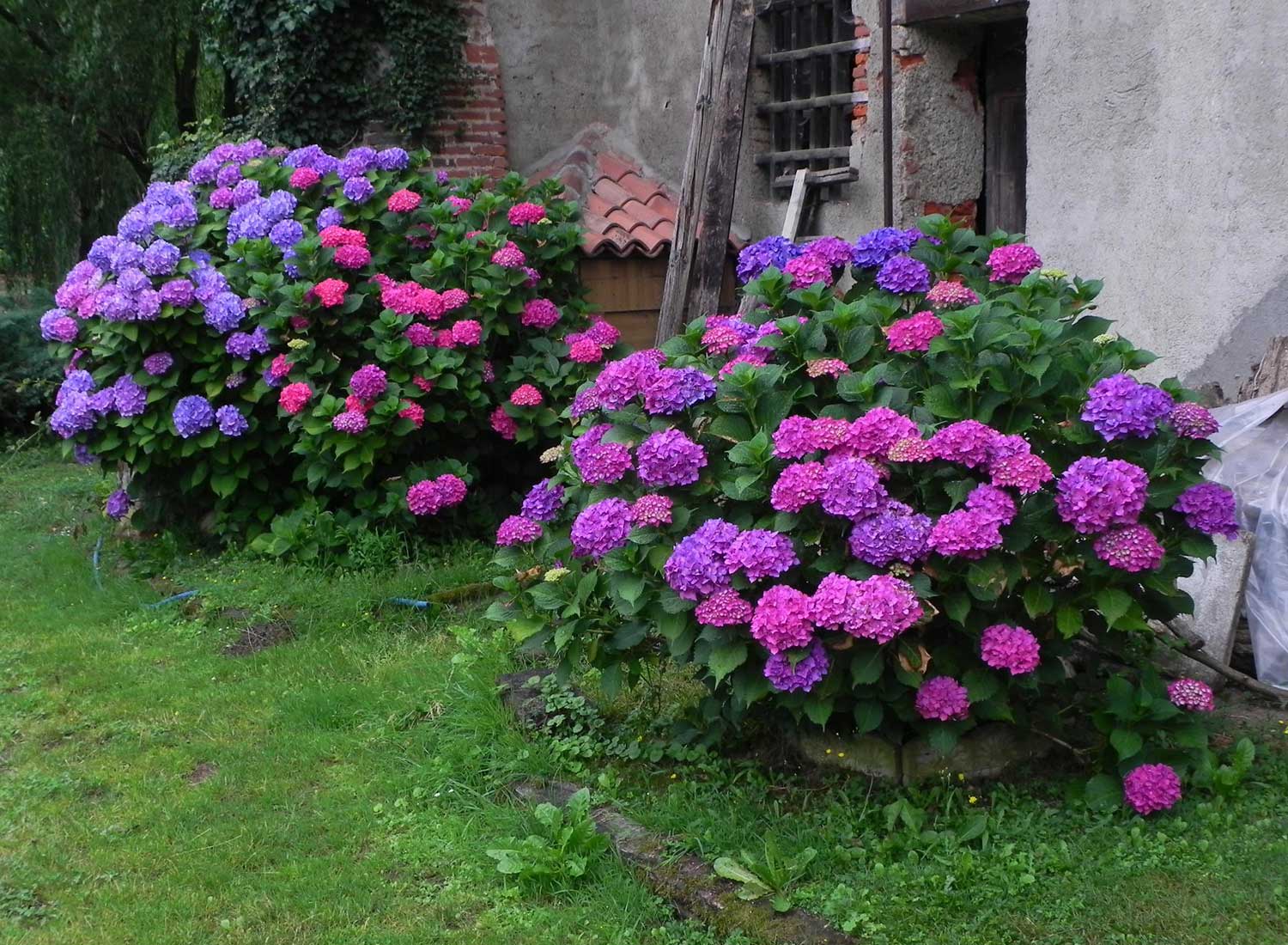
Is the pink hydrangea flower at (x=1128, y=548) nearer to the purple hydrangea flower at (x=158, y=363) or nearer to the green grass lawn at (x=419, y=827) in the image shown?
the green grass lawn at (x=419, y=827)

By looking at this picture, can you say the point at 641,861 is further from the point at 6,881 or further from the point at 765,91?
the point at 765,91

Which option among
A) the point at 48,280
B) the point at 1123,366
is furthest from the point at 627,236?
the point at 48,280

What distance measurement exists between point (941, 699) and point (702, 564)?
27.9 inches

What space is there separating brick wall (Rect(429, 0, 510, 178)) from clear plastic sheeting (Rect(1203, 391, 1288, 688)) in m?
5.81

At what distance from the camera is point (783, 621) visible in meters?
3.16

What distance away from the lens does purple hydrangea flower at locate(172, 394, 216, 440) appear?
624cm

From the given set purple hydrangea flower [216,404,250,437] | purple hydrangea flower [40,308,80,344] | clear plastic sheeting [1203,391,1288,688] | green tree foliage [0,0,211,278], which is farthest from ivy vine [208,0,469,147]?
clear plastic sheeting [1203,391,1288,688]

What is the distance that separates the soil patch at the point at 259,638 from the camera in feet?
18.3

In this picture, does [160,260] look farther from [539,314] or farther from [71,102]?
[71,102]

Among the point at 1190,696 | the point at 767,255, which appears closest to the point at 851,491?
the point at 1190,696

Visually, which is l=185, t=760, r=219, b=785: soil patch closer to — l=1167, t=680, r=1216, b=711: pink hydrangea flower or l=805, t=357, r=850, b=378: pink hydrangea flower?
l=805, t=357, r=850, b=378: pink hydrangea flower

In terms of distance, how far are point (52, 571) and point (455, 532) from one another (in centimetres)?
228

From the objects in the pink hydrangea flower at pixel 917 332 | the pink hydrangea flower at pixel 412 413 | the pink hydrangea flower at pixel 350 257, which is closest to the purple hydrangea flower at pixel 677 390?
the pink hydrangea flower at pixel 917 332

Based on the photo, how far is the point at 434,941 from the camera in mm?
3279
